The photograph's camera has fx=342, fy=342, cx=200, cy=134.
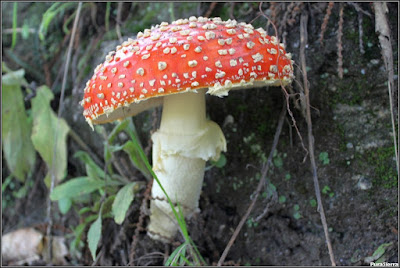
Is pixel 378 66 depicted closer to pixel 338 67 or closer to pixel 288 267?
pixel 338 67

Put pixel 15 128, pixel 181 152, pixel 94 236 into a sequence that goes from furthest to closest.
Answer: pixel 15 128, pixel 94 236, pixel 181 152

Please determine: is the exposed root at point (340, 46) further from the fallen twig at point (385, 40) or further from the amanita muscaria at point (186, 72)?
the amanita muscaria at point (186, 72)

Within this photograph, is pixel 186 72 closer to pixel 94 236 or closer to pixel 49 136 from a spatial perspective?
pixel 94 236

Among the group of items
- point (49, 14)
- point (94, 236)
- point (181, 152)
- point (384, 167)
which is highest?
point (49, 14)

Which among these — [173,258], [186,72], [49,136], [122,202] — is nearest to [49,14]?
[49,136]

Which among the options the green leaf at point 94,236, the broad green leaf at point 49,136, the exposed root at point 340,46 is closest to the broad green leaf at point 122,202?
the green leaf at point 94,236

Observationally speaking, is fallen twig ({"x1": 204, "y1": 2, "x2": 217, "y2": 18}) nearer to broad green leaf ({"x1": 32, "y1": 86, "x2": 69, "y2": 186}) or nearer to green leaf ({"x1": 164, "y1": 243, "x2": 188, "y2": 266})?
broad green leaf ({"x1": 32, "y1": 86, "x2": 69, "y2": 186})

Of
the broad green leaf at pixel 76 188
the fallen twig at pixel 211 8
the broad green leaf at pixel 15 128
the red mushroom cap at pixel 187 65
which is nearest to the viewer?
the red mushroom cap at pixel 187 65
